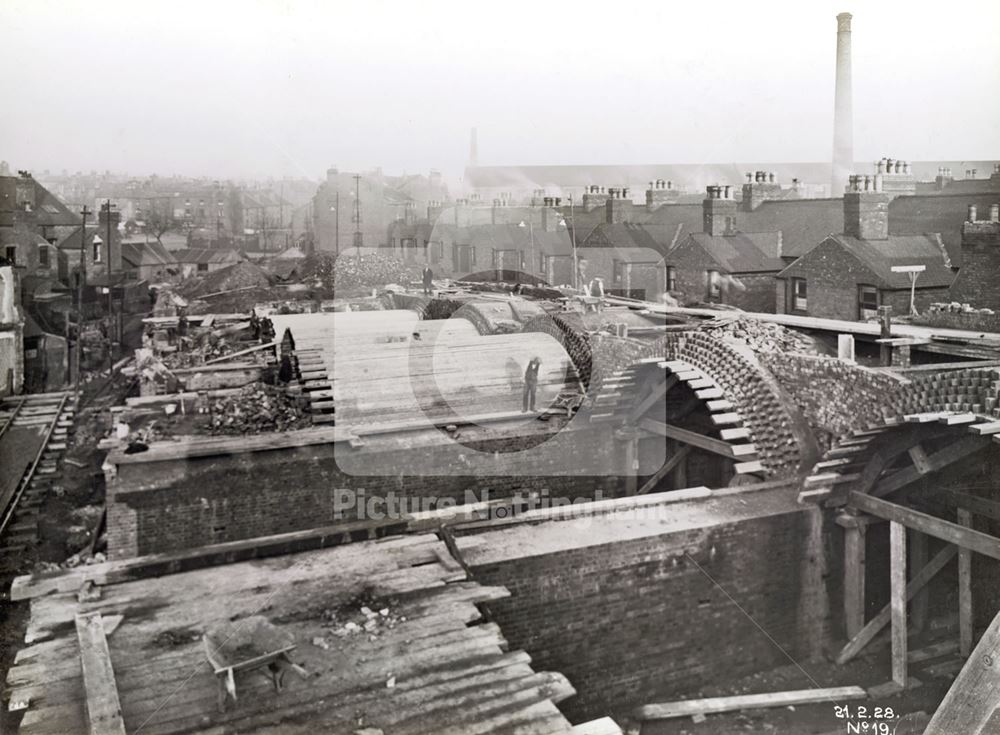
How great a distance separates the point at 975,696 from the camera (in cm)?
530

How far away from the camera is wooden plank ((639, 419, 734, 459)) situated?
1207cm

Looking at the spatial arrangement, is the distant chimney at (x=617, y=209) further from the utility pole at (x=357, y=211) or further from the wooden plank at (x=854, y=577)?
the wooden plank at (x=854, y=577)

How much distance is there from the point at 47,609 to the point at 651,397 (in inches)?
347

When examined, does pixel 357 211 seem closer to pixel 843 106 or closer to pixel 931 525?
pixel 843 106

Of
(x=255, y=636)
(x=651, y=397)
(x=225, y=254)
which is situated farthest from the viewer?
(x=225, y=254)

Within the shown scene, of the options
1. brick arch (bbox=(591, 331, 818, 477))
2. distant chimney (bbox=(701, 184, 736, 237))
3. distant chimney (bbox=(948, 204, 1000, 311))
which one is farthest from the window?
brick arch (bbox=(591, 331, 818, 477))

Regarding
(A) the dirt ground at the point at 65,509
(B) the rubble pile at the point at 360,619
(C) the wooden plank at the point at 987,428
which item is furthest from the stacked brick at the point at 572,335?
(A) the dirt ground at the point at 65,509

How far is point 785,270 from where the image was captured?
77.9ft

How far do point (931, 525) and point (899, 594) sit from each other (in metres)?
1.02

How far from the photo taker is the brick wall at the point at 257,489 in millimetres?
10289

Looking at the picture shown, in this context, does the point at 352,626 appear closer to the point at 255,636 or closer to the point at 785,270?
the point at 255,636

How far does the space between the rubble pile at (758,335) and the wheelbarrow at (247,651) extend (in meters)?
7.53

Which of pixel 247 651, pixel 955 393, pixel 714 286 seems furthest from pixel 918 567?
pixel 714 286

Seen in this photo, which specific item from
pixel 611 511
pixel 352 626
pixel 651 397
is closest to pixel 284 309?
pixel 651 397
